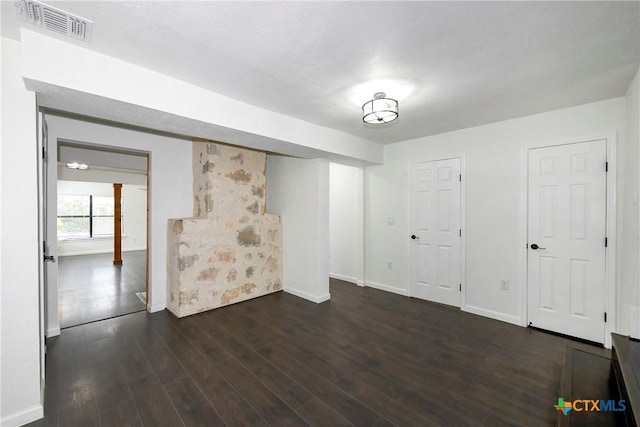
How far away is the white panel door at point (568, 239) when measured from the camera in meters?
2.78

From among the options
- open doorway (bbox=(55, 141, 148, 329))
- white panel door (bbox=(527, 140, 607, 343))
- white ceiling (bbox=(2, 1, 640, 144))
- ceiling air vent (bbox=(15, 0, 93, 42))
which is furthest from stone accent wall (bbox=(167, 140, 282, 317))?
white panel door (bbox=(527, 140, 607, 343))

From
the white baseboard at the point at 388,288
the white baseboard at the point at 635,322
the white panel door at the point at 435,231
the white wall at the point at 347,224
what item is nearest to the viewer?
the white baseboard at the point at 635,322

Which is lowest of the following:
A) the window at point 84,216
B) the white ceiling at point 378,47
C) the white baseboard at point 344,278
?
the white baseboard at point 344,278

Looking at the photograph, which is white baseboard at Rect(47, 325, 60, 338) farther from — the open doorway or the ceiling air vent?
the ceiling air vent

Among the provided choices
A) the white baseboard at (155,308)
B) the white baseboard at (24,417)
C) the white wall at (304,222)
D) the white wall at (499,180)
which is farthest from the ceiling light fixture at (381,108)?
the white baseboard at (155,308)

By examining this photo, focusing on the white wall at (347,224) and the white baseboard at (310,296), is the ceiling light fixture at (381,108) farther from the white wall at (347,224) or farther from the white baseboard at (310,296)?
the white baseboard at (310,296)

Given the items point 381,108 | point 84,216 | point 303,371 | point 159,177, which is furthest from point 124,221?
point 381,108

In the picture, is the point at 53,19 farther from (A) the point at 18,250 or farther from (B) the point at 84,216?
(B) the point at 84,216

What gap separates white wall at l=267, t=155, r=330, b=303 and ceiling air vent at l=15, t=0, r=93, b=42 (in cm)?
286

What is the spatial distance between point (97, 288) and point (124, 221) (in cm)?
550

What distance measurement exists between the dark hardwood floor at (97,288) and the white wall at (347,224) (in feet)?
11.2

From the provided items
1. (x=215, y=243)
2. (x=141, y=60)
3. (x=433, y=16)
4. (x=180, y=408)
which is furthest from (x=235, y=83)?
(x=180, y=408)

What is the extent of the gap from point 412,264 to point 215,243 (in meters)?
3.04

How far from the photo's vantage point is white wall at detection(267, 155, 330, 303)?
4.12 metres
